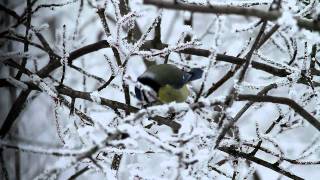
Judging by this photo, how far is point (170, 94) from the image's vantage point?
68.4 inches

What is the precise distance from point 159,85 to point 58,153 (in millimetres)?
445

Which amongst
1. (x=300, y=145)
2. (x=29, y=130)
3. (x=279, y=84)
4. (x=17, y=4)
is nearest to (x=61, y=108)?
(x=279, y=84)

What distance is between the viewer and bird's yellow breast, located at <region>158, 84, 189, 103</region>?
67.3 inches

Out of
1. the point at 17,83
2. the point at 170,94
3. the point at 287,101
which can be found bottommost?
the point at 17,83

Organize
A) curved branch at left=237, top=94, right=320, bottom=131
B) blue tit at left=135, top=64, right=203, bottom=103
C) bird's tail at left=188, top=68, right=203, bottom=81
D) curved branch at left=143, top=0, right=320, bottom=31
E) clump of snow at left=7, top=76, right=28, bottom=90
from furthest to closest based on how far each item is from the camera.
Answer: clump of snow at left=7, top=76, right=28, bottom=90 → bird's tail at left=188, top=68, right=203, bottom=81 → blue tit at left=135, top=64, right=203, bottom=103 → curved branch at left=237, top=94, right=320, bottom=131 → curved branch at left=143, top=0, right=320, bottom=31

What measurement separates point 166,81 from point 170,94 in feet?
0.25

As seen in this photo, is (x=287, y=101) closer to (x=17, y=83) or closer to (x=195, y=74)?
(x=195, y=74)

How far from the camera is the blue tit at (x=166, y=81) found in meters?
1.67

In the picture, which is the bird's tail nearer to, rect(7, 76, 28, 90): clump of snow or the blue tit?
the blue tit

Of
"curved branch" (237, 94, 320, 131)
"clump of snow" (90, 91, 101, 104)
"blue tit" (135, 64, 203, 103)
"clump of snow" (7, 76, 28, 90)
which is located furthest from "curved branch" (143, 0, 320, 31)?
"clump of snow" (7, 76, 28, 90)

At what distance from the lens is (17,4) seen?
15.4 ft

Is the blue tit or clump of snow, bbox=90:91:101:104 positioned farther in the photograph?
clump of snow, bbox=90:91:101:104

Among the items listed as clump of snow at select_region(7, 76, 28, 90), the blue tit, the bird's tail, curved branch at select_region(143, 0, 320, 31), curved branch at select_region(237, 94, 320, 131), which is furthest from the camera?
clump of snow at select_region(7, 76, 28, 90)

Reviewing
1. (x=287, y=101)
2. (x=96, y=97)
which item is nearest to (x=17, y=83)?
(x=96, y=97)
